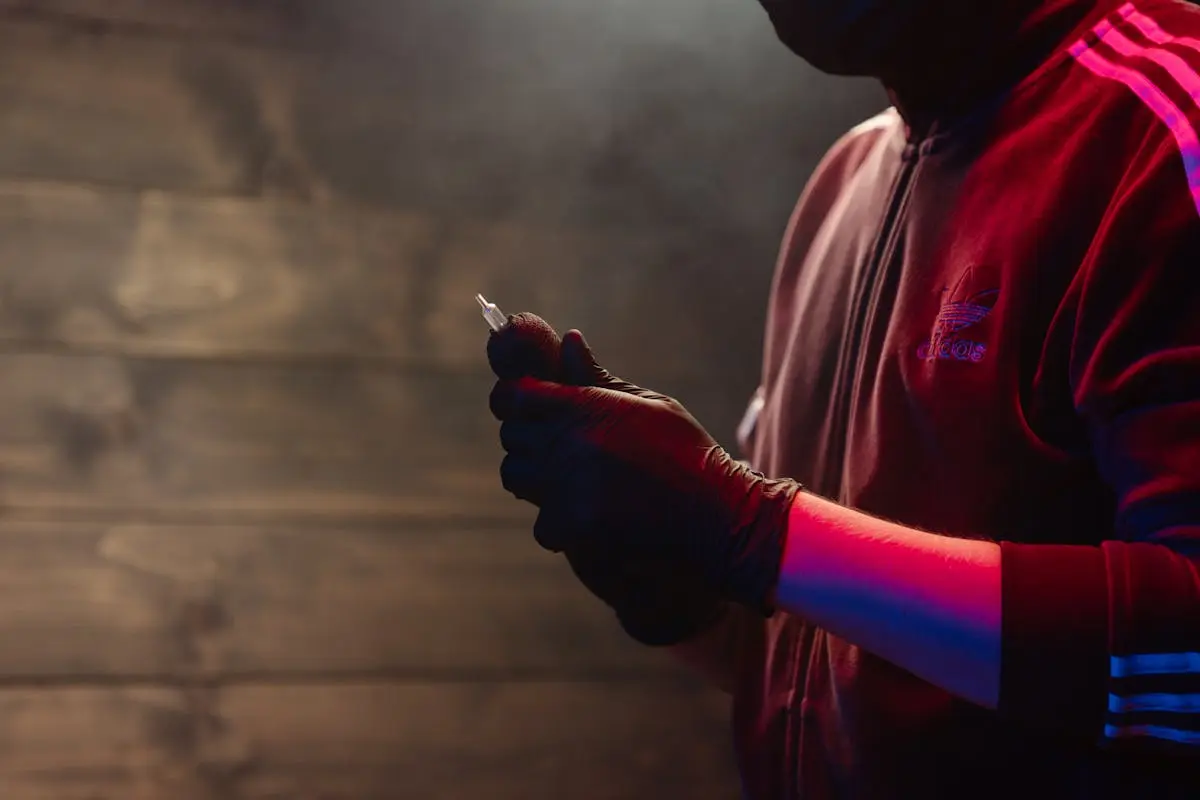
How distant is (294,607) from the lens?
3.58 ft

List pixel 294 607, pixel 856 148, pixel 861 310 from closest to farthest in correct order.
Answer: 1. pixel 861 310
2. pixel 856 148
3. pixel 294 607

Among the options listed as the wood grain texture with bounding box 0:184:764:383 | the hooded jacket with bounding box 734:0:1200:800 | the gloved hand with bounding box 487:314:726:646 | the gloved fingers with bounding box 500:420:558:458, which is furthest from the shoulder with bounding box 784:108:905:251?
the gloved fingers with bounding box 500:420:558:458

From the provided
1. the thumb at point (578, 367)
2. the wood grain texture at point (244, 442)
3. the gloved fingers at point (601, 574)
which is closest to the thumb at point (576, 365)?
the thumb at point (578, 367)

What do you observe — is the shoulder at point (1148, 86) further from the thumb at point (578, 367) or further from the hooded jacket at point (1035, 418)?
the thumb at point (578, 367)

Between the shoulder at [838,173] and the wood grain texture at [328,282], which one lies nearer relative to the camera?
the shoulder at [838,173]

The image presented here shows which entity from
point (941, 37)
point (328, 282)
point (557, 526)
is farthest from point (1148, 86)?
point (328, 282)

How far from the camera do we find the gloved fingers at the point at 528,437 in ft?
1.96

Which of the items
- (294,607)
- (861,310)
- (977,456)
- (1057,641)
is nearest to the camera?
(1057,641)

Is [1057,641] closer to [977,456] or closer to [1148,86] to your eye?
[977,456]

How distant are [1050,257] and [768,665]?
392mm

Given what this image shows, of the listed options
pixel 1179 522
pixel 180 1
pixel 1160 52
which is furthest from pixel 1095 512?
pixel 180 1

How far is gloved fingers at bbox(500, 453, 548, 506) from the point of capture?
1.97ft

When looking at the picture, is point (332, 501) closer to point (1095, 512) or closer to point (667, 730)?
point (667, 730)

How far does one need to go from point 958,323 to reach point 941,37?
22 centimetres
